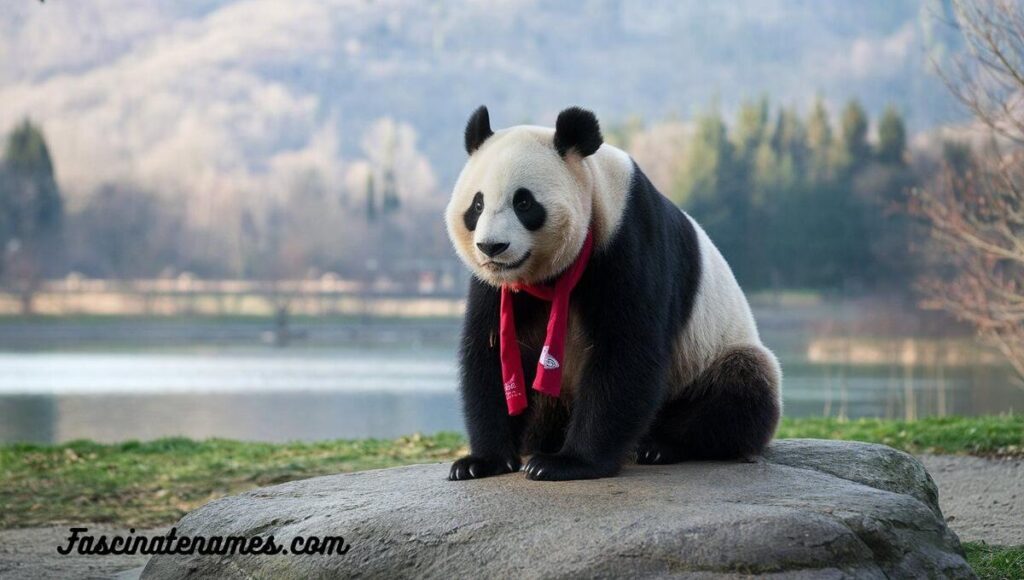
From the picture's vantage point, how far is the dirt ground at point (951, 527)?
5.98 m

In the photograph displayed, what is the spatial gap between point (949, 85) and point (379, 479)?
7073 millimetres

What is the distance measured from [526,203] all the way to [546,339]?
1.89 feet

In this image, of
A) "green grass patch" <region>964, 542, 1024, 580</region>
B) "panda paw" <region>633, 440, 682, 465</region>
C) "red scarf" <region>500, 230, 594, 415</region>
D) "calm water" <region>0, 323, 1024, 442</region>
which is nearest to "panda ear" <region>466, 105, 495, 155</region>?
"red scarf" <region>500, 230, 594, 415</region>

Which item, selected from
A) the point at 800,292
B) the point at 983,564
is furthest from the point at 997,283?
the point at 800,292

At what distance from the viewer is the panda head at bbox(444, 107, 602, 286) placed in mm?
4234

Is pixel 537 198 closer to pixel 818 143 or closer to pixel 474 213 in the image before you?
pixel 474 213

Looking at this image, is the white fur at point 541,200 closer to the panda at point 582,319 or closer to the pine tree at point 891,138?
the panda at point 582,319

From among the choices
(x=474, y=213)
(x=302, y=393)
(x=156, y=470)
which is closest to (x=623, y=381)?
(x=474, y=213)

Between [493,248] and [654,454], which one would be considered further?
[654,454]

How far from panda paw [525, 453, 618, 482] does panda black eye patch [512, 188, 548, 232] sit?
0.96 m

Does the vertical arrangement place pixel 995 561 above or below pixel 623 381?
below

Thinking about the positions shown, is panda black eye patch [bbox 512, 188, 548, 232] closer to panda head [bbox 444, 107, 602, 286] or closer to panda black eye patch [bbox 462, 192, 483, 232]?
panda head [bbox 444, 107, 602, 286]

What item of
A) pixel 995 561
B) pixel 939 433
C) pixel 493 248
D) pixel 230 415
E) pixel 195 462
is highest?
pixel 493 248

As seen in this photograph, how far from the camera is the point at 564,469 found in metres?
4.53
